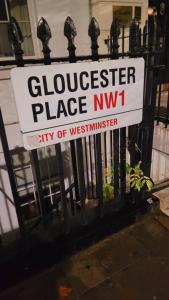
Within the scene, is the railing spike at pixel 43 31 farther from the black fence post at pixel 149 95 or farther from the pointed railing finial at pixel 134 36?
the black fence post at pixel 149 95

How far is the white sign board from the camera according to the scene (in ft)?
4.93

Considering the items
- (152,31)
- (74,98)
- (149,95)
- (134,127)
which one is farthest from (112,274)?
(152,31)

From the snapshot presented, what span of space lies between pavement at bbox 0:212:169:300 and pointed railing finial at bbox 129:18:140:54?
1.82 meters

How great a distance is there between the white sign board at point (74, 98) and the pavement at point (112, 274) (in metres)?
1.18

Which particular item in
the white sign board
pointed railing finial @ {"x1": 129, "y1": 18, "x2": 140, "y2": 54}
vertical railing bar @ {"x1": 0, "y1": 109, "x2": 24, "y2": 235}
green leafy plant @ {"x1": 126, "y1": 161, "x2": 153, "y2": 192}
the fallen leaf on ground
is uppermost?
pointed railing finial @ {"x1": 129, "y1": 18, "x2": 140, "y2": 54}

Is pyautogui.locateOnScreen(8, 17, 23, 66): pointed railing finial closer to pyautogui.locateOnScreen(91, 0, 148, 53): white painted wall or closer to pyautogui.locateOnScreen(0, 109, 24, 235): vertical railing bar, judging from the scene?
pyautogui.locateOnScreen(0, 109, 24, 235): vertical railing bar

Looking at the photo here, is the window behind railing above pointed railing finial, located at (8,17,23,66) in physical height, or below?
above

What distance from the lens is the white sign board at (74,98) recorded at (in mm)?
1504

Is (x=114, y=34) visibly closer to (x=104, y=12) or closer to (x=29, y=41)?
(x=29, y=41)

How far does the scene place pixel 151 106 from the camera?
2.17 metres

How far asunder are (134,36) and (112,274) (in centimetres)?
206

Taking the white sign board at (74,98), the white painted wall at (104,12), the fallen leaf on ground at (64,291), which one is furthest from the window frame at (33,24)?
the fallen leaf on ground at (64,291)

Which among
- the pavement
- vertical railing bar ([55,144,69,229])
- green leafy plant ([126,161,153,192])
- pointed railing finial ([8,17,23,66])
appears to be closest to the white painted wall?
green leafy plant ([126,161,153,192])

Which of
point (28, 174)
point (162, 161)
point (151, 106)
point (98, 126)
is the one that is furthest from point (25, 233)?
A: point (28, 174)
